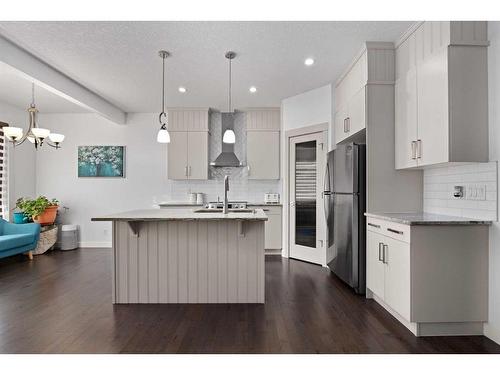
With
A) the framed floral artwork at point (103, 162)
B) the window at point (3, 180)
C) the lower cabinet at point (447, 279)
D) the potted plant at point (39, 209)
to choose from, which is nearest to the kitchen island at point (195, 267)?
the lower cabinet at point (447, 279)

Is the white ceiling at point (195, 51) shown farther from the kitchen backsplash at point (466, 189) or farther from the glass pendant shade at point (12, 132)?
the kitchen backsplash at point (466, 189)

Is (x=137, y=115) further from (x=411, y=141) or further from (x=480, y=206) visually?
(x=480, y=206)

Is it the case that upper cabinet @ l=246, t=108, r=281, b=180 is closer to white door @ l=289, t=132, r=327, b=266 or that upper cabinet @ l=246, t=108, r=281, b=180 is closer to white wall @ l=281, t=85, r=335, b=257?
white wall @ l=281, t=85, r=335, b=257

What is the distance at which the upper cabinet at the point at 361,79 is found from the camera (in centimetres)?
329

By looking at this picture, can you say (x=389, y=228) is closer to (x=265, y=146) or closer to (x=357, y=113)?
(x=357, y=113)

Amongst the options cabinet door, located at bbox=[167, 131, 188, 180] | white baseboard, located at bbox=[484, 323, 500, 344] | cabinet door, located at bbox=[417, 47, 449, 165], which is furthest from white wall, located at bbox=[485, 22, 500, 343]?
cabinet door, located at bbox=[167, 131, 188, 180]

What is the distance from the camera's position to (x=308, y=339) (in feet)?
7.73

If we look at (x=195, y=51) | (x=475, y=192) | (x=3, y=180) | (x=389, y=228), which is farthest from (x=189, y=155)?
(x=475, y=192)

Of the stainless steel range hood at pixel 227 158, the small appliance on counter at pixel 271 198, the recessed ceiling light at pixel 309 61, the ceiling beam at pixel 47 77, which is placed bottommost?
the small appliance on counter at pixel 271 198

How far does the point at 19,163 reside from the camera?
5.77 meters

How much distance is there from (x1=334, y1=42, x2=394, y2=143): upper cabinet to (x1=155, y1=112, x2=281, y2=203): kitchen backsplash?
7.76ft

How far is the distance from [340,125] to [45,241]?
522 cm

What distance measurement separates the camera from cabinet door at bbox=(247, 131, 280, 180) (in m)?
5.79
